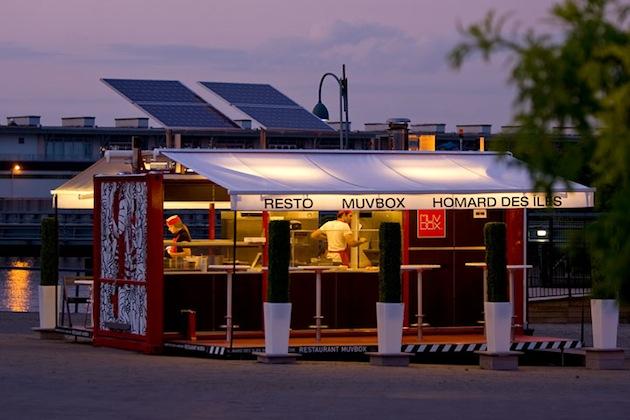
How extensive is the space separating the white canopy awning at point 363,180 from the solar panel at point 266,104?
9.28m

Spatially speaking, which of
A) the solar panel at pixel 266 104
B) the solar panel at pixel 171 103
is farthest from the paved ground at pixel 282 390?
the solar panel at pixel 266 104

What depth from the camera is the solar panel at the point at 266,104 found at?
109ft

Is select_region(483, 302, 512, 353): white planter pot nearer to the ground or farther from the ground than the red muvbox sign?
nearer to the ground

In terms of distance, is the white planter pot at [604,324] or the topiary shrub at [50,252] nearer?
the white planter pot at [604,324]

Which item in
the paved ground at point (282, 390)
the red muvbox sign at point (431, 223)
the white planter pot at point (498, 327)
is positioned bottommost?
the paved ground at point (282, 390)

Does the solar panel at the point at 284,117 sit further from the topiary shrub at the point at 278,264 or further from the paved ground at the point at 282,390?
the topiary shrub at the point at 278,264

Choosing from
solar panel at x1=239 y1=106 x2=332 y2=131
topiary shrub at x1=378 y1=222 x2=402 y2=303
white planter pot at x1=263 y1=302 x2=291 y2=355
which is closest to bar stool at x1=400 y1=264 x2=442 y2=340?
topiary shrub at x1=378 y1=222 x2=402 y2=303

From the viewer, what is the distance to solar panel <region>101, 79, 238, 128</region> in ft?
94.7

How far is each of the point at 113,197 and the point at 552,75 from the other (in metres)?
15.1

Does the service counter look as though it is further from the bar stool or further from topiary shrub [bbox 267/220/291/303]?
topiary shrub [bbox 267/220/291/303]

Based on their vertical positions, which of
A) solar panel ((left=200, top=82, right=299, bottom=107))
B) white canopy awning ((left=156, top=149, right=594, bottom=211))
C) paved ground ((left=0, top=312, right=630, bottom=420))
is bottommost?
paved ground ((left=0, top=312, right=630, bottom=420))

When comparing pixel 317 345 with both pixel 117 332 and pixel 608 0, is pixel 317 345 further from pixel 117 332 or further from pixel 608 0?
pixel 608 0

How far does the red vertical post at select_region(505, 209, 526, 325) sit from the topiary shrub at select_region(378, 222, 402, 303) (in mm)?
3581

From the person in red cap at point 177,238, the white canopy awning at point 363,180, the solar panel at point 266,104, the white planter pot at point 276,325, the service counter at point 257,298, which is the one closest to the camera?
the white planter pot at point 276,325
